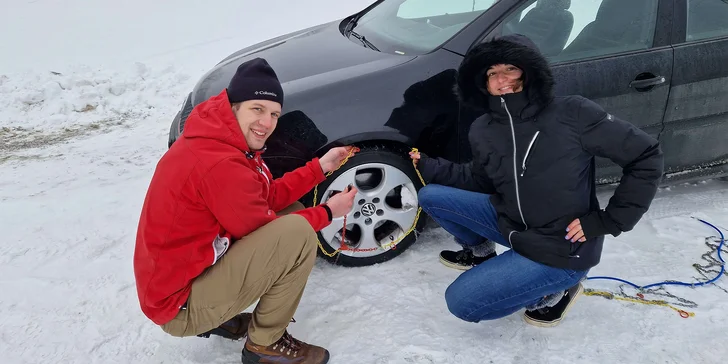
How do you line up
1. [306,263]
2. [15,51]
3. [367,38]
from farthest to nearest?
[15,51]
[367,38]
[306,263]

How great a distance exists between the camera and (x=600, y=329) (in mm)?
2287

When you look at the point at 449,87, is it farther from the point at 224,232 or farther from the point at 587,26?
the point at 224,232

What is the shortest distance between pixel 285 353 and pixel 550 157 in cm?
134

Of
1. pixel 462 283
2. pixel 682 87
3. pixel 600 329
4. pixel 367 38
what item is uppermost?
pixel 367 38

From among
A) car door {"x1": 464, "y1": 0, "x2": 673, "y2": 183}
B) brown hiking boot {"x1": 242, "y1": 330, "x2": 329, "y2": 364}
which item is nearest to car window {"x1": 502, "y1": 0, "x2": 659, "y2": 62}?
car door {"x1": 464, "y1": 0, "x2": 673, "y2": 183}

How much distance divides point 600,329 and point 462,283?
2.21 feet

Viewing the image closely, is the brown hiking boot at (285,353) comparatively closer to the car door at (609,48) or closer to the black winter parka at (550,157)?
the black winter parka at (550,157)

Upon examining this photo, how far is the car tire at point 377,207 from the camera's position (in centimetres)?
255

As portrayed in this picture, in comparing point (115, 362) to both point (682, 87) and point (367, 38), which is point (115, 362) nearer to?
point (367, 38)

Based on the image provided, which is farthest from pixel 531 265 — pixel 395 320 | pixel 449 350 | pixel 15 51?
pixel 15 51

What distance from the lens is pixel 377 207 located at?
8.67ft

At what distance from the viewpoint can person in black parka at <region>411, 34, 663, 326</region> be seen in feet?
6.51

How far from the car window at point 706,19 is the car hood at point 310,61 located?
1.65 m

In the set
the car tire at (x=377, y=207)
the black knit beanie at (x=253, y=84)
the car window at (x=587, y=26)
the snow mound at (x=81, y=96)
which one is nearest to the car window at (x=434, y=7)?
the car window at (x=587, y=26)
